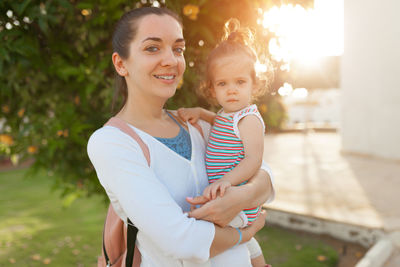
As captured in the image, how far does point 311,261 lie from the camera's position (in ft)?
13.4

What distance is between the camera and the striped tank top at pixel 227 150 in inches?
62.7

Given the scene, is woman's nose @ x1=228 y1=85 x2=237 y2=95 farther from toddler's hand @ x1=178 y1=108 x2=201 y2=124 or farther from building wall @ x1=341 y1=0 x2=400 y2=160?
building wall @ x1=341 y1=0 x2=400 y2=160

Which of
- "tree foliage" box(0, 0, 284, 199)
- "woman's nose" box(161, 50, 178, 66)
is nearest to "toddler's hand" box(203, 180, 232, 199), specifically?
"woman's nose" box(161, 50, 178, 66)

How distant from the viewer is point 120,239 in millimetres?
1528

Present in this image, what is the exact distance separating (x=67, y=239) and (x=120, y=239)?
3856 mm

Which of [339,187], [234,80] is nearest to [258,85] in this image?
[234,80]

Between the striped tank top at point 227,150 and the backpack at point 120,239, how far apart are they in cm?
36

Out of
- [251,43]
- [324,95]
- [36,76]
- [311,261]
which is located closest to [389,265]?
[311,261]

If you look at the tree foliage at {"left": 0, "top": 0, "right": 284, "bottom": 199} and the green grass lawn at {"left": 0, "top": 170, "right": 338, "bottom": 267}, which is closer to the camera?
the tree foliage at {"left": 0, "top": 0, "right": 284, "bottom": 199}

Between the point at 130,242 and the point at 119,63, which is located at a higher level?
the point at 119,63

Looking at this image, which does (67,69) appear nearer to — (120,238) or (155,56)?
(155,56)

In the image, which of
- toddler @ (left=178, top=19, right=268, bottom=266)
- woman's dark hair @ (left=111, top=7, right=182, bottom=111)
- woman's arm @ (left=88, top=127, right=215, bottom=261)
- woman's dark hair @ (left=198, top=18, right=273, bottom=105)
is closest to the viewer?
woman's arm @ (left=88, top=127, right=215, bottom=261)

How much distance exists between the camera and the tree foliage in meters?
1.97

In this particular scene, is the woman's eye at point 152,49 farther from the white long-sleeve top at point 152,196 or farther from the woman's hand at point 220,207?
the woman's hand at point 220,207
